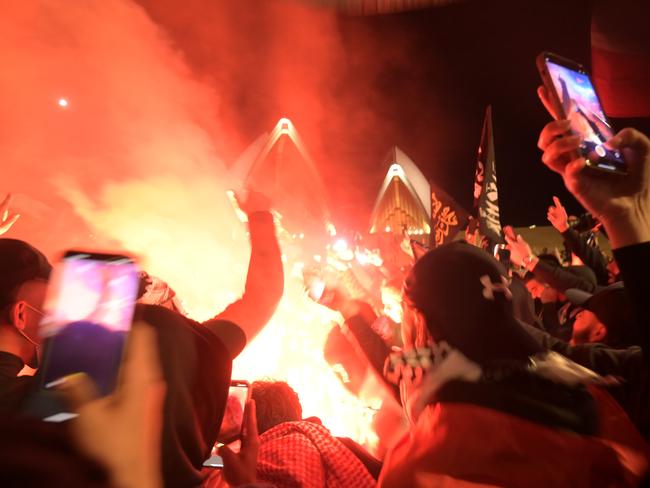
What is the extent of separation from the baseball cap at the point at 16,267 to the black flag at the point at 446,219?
17.8 ft

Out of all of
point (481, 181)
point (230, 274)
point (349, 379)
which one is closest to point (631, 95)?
point (481, 181)

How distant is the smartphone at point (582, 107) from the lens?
1.24 m

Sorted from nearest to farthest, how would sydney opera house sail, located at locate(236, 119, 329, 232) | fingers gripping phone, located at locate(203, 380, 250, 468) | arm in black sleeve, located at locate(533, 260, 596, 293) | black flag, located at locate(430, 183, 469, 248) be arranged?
fingers gripping phone, located at locate(203, 380, 250, 468) < arm in black sleeve, located at locate(533, 260, 596, 293) < black flag, located at locate(430, 183, 469, 248) < sydney opera house sail, located at locate(236, 119, 329, 232)

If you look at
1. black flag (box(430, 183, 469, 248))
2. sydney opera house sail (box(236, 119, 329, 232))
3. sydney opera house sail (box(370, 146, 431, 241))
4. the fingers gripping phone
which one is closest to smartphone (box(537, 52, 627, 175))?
the fingers gripping phone

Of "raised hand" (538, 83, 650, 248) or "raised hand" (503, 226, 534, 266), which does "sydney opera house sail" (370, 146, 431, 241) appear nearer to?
"raised hand" (503, 226, 534, 266)

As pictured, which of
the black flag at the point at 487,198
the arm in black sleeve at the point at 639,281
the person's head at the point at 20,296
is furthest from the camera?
the black flag at the point at 487,198

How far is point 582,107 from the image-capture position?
1400 millimetres

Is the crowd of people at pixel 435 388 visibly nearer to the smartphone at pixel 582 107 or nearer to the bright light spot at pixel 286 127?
the smartphone at pixel 582 107

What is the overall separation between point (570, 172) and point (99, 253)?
1.19 meters

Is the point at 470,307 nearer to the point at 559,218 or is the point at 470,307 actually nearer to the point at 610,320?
the point at 610,320

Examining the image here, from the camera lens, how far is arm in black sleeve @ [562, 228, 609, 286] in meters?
3.81

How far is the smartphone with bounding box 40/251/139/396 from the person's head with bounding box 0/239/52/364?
2.24 feet

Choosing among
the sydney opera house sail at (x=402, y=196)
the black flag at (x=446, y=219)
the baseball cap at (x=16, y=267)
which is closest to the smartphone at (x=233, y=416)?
the baseball cap at (x=16, y=267)

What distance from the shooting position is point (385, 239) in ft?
14.8
